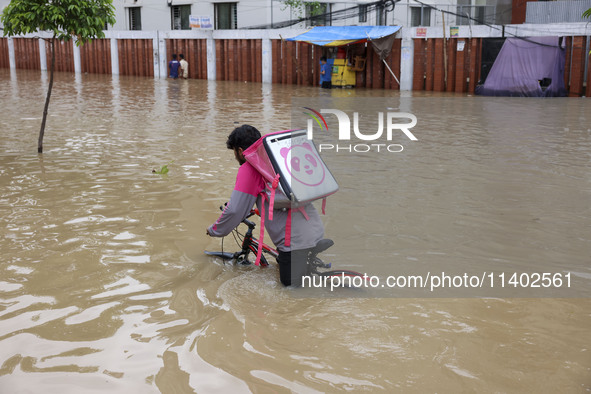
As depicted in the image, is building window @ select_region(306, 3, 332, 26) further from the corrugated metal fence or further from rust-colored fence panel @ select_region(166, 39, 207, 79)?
rust-colored fence panel @ select_region(166, 39, 207, 79)

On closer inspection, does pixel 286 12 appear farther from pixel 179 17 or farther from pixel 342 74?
pixel 342 74

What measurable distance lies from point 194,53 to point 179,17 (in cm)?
423

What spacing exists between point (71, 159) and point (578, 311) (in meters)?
7.28

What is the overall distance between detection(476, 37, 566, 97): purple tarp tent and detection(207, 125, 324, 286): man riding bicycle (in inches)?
694

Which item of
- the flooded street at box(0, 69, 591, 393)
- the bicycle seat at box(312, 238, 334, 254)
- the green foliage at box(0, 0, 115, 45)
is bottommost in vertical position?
the flooded street at box(0, 69, 591, 393)

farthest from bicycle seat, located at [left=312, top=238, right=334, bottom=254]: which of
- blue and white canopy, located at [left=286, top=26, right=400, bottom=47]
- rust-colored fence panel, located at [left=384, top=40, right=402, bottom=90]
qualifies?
rust-colored fence panel, located at [left=384, top=40, right=402, bottom=90]

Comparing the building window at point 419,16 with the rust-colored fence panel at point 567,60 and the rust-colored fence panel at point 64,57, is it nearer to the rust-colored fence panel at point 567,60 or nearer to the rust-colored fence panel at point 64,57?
the rust-colored fence panel at point 567,60

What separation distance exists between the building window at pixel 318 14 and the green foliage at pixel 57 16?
65.0 feet

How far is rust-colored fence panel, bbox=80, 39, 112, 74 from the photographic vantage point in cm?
3400

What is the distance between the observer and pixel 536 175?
8414mm

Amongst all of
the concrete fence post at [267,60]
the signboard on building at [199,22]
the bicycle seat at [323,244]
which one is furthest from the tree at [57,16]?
the signboard on building at [199,22]

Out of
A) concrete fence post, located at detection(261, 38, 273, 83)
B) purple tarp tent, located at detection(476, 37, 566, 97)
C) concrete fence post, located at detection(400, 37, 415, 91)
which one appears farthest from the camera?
concrete fence post, located at detection(261, 38, 273, 83)

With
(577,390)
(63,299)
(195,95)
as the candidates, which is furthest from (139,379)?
(195,95)

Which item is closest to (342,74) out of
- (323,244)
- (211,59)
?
(211,59)
